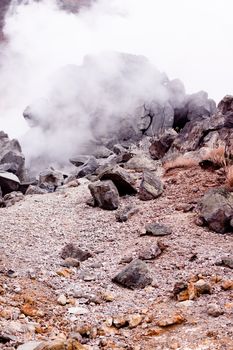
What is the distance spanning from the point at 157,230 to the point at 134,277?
2.00 meters

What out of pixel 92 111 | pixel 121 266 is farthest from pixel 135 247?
pixel 92 111

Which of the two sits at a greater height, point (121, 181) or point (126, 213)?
point (121, 181)

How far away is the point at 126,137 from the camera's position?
3862 cm

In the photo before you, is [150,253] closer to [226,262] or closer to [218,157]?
[226,262]

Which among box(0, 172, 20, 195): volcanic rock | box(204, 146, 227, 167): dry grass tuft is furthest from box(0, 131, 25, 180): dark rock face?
box(204, 146, 227, 167): dry grass tuft

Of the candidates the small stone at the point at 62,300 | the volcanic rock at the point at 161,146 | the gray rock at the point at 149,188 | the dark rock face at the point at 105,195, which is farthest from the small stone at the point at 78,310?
the volcanic rock at the point at 161,146

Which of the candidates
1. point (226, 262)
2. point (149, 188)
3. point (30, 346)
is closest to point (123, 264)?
point (226, 262)

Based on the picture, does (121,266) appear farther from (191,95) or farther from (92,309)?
(191,95)

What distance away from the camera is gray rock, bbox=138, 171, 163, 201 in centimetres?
1027

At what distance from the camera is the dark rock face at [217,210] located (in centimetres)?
757

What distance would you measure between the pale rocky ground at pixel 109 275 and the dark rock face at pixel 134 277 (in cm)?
10

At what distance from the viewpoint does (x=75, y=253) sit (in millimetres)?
7121

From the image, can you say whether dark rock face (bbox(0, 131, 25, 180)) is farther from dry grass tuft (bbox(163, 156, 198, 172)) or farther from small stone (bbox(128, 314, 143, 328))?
small stone (bbox(128, 314, 143, 328))

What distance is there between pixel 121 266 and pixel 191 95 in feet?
121
